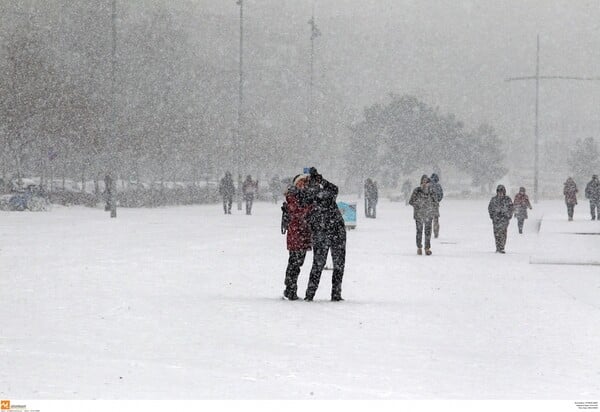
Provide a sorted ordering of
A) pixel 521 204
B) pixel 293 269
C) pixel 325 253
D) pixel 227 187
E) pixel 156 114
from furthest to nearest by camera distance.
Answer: pixel 156 114 → pixel 227 187 → pixel 521 204 → pixel 293 269 → pixel 325 253

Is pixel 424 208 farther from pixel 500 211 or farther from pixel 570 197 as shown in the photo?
pixel 570 197

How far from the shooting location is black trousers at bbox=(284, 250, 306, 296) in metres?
14.3

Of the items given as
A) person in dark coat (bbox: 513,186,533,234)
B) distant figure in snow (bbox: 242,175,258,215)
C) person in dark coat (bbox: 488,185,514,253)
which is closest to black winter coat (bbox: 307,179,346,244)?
person in dark coat (bbox: 488,185,514,253)

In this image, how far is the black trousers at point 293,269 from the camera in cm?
1430

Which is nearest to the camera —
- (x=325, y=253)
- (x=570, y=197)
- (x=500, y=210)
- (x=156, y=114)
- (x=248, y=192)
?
(x=325, y=253)

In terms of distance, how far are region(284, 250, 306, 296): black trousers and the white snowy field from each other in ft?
0.73

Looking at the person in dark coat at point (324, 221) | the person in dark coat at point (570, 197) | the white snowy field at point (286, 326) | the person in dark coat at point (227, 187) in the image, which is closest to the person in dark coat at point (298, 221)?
the person in dark coat at point (324, 221)

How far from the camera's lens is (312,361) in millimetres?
9727

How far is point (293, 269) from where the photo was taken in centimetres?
1460

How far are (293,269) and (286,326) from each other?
2570 millimetres

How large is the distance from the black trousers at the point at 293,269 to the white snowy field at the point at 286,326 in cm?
22

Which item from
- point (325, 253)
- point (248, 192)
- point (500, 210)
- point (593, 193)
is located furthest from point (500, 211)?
point (248, 192)

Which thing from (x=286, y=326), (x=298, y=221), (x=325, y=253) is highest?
(x=298, y=221)

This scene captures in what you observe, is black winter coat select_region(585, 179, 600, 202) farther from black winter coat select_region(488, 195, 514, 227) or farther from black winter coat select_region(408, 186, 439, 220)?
black winter coat select_region(408, 186, 439, 220)
